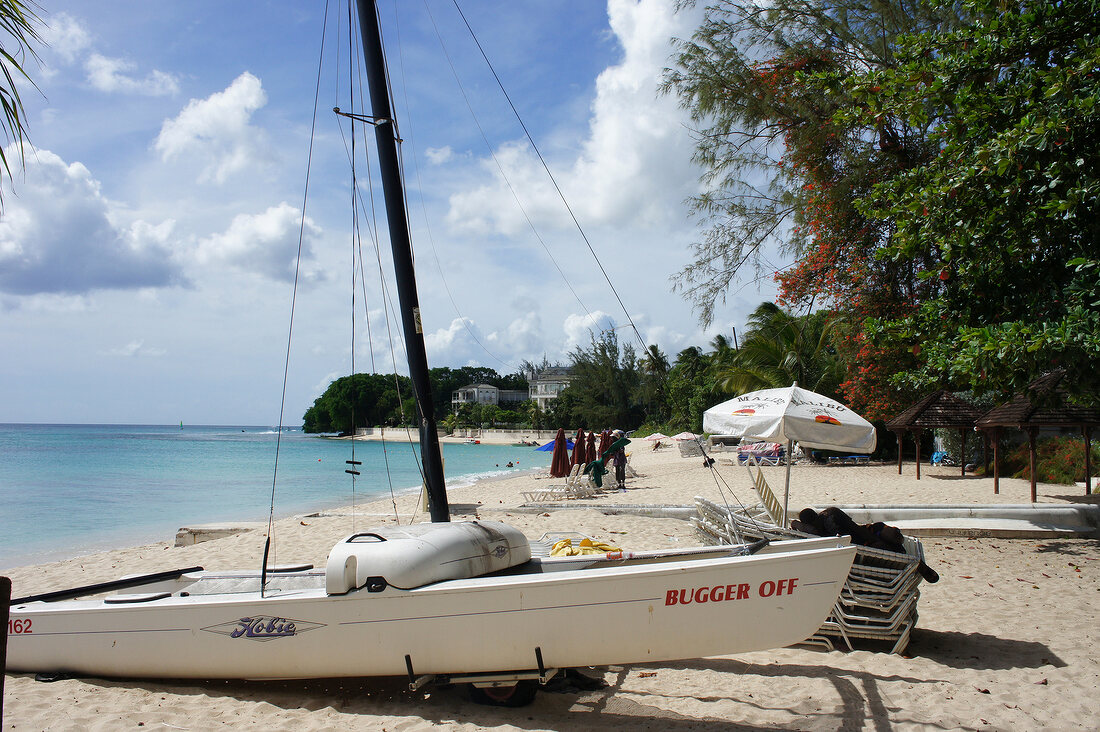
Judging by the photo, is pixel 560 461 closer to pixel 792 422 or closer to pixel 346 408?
pixel 792 422

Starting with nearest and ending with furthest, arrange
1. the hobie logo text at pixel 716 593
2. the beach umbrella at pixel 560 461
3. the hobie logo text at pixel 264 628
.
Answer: the hobie logo text at pixel 716 593, the hobie logo text at pixel 264 628, the beach umbrella at pixel 560 461

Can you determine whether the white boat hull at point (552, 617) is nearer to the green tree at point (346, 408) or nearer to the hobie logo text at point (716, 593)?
the hobie logo text at point (716, 593)

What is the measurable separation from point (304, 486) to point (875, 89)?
A: 1184 inches

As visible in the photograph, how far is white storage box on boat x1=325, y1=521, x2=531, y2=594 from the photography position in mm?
4414

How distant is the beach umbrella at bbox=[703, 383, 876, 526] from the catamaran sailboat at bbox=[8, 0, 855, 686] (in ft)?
8.49

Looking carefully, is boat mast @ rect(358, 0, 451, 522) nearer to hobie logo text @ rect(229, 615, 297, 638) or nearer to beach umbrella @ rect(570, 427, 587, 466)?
hobie logo text @ rect(229, 615, 297, 638)

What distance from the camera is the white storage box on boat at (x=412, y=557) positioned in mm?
4414

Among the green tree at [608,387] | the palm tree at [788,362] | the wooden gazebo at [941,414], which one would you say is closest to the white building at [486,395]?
the green tree at [608,387]

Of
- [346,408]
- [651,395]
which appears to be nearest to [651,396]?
[651,395]

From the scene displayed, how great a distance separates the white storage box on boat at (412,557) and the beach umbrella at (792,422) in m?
3.47

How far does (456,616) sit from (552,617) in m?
0.60

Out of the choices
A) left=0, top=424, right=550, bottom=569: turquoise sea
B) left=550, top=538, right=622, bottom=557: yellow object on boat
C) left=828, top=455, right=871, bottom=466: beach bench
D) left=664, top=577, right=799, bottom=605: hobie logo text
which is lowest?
left=0, top=424, right=550, bottom=569: turquoise sea

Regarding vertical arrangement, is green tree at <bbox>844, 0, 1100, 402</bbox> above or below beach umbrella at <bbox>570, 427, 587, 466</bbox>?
above

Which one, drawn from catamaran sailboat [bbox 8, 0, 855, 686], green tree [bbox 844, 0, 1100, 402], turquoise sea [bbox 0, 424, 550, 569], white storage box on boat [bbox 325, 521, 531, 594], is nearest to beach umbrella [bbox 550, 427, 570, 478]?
turquoise sea [bbox 0, 424, 550, 569]
